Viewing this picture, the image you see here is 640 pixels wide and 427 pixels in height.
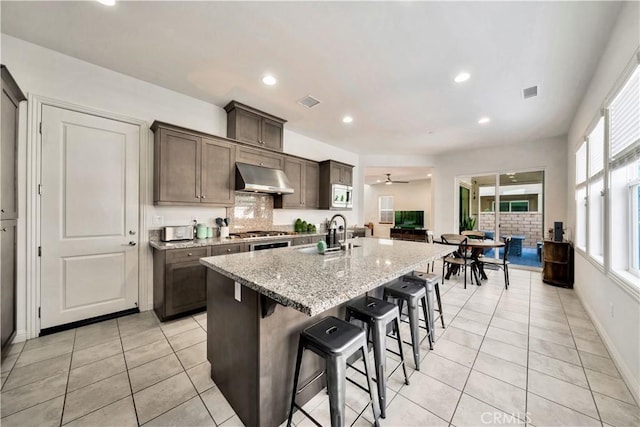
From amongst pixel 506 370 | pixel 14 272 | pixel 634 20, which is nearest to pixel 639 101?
pixel 634 20

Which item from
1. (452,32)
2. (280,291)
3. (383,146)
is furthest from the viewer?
(383,146)

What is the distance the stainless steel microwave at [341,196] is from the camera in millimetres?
5027

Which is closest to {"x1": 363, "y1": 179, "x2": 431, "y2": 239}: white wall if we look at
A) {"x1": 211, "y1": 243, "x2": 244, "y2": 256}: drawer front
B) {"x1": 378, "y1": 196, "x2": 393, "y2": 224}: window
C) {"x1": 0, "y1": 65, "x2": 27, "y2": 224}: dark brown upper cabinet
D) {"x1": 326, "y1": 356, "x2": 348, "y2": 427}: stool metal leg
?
{"x1": 378, "y1": 196, "x2": 393, "y2": 224}: window

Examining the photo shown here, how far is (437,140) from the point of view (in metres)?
5.26

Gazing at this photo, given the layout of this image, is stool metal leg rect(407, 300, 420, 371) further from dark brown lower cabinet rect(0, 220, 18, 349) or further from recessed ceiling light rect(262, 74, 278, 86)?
dark brown lower cabinet rect(0, 220, 18, 349)

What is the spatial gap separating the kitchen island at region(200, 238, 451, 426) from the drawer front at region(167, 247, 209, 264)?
122 cm

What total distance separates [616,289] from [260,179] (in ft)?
13.1

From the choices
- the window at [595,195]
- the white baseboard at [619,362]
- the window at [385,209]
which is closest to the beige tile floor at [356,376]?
the white baseboard at [619,362]

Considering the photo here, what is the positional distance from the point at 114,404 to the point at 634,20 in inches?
177

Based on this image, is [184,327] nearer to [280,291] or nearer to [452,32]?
[280,291]

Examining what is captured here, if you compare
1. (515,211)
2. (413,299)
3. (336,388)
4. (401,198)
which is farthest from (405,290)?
(401,198)

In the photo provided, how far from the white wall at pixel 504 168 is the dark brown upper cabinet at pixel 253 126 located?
15.3 ft

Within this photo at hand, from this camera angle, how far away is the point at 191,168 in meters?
3.07

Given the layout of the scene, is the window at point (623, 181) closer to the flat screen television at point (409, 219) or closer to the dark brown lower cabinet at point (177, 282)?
the dark brown lower cabinet at point (177, 282)
